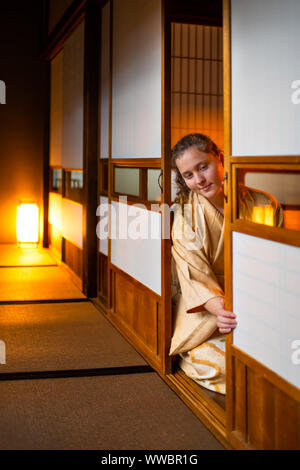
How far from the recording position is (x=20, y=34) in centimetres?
809

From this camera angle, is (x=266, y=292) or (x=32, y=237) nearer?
(x=266, y=292)

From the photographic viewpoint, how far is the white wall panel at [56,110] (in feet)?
23.5

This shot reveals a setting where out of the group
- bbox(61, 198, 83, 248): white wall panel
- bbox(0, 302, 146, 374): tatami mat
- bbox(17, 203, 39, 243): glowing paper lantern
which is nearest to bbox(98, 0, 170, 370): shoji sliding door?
bbox(0, 302, 146, 374): tatami mat

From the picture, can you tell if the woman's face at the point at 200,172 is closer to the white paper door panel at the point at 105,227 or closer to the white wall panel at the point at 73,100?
the white paper door panel at the point at 105,227

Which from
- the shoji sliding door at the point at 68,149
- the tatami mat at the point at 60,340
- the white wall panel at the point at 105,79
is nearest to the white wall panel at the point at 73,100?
the shoji sliding door at the point at 68,149

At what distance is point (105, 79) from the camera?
475cm

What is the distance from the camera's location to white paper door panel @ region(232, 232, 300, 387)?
1800mm

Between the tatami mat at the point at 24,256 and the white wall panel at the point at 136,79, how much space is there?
8.94ft

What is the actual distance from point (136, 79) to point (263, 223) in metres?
1.95

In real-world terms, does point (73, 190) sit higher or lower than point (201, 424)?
higher

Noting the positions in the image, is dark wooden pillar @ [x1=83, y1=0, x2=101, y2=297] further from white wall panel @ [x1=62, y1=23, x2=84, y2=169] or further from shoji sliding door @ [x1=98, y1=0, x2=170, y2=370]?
white wall panel @ [x1=62, y1=23, x2=84, y2=169]
